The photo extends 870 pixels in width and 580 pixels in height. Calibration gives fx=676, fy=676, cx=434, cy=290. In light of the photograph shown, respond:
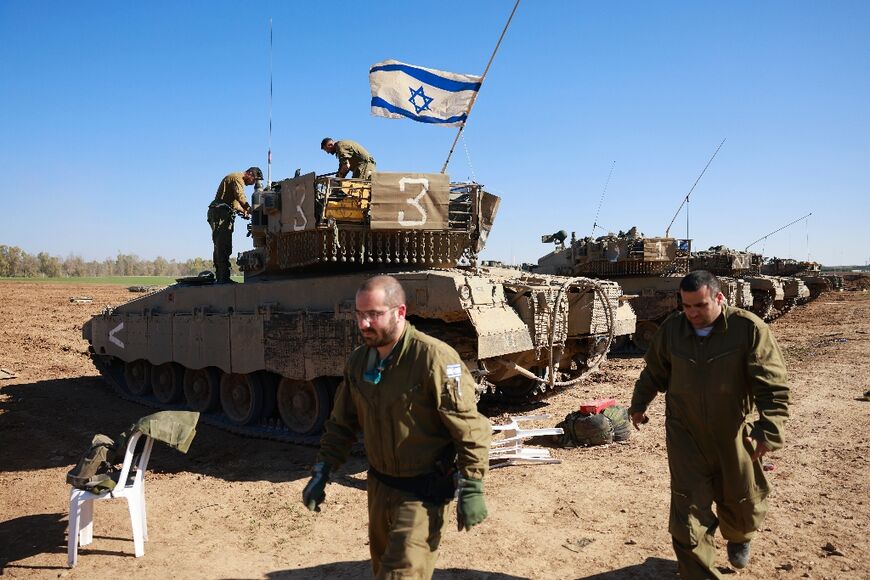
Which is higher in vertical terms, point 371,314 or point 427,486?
point 371,314

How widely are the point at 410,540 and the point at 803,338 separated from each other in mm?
20578

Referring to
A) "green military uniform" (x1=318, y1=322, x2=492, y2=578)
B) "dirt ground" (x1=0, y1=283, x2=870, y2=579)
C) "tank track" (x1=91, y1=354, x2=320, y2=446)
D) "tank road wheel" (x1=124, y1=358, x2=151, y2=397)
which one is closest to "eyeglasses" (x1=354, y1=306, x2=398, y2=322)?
"green military uniform" (x1=318, y1=322, x2=492, y2=578)

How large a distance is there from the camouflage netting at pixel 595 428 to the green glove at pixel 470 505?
540cm

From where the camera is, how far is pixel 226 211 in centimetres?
1111

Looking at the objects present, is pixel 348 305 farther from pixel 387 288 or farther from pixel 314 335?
pixel 387 288

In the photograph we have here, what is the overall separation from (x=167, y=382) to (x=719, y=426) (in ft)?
34.0

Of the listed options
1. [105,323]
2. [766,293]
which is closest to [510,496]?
[105,323]

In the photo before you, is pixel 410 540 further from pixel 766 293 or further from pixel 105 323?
pixel 766 293

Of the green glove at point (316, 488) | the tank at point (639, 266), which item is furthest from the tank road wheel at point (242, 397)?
the tank at point (639, 266)

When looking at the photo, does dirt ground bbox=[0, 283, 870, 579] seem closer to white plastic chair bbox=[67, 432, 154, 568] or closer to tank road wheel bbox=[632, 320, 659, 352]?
white plastic chair bbox=[67, 432, 154, 568]

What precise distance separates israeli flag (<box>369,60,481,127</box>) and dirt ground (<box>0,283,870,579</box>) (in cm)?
481

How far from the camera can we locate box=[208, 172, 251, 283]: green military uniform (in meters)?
10.9

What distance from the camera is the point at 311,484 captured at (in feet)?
11.5

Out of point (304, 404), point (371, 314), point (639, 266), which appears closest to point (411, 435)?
point (371, 314)
